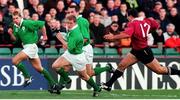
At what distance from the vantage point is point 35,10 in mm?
21516

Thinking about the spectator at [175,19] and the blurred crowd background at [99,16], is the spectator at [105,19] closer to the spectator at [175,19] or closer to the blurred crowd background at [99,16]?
the blurred crowd background at [99,16]

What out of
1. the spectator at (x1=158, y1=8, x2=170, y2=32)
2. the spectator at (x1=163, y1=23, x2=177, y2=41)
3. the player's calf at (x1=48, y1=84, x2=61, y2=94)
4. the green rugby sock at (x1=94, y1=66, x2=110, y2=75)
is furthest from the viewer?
the spectator at (x1=158, y1=8, x2=170, y2=32)

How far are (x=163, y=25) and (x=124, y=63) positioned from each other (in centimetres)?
460

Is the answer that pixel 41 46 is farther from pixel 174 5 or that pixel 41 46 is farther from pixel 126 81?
pixel 174 5

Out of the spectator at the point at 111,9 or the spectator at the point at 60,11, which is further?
the spectator at the point at 111,9

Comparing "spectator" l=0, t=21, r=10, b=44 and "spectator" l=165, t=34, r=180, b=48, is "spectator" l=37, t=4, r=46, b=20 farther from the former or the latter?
"spectator" l=165, t=34, r=180, b=48

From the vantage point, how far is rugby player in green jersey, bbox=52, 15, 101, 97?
1672 cm

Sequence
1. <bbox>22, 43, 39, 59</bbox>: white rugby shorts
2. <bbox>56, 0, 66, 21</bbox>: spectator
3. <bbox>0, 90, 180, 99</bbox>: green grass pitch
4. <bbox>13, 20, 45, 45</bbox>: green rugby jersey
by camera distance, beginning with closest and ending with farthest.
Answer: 1. <bbox>0, 90, 180, 99</bbox>: green grass pitch
2. <bbox>13, 20, 45, 45</bbox>: green rugby jersey
3. <bbox>22, 43, 39, 59</bbox>: white rugby shorts
4. <bbox>56, 0, 66, 21</bbox>: spectator

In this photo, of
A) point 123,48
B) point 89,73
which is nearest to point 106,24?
point 123,48

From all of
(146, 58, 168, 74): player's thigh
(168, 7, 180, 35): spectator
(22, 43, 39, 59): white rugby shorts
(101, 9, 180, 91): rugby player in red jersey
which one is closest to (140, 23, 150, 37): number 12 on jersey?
(101, 9, 180, 91): rugby player in red jersey

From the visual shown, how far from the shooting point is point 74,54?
17.0 metres

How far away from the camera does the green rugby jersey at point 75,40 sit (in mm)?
16688

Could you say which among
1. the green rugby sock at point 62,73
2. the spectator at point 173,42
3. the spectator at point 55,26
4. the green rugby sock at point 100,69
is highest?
the spectator at point 55,26

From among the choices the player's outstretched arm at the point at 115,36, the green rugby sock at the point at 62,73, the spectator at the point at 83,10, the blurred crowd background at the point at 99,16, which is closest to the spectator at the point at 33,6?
the blurred crowd background at the point at 99,16
